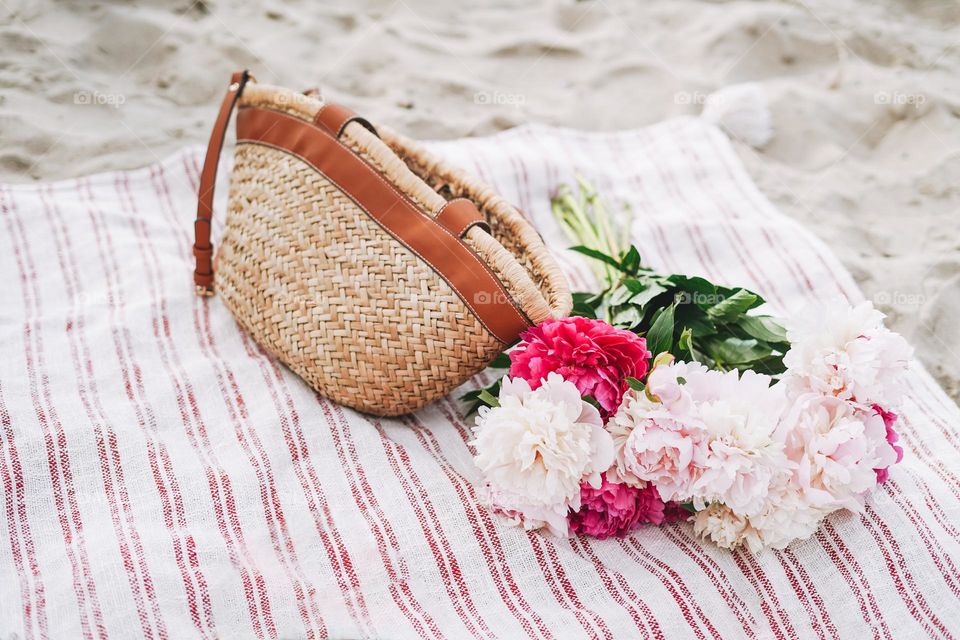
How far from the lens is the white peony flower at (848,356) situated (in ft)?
3.40

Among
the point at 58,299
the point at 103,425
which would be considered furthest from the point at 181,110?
the point at 103,425

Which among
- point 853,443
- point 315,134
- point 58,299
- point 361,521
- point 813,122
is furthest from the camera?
point 813,122

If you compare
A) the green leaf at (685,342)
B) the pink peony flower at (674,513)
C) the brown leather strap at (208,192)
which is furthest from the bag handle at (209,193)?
the pink peony flower at (674,513)

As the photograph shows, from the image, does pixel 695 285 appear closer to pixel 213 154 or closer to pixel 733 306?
pixel 733 306

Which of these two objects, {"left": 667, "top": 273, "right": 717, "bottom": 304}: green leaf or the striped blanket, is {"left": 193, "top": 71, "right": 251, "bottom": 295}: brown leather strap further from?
{"left": 667, "top": 273, "right": 717, "bottom": 304}: green leaf

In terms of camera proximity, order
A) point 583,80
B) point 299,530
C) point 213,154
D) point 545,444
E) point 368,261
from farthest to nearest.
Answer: point 583,80
point 213,154
point 368,261
point 299,530
point 545,444

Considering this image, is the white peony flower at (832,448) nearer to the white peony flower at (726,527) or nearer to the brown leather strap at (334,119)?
the white peony flower at (726,527)

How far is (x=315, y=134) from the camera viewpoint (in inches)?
52.1

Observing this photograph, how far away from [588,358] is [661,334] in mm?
163

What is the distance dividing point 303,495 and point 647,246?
0.92 metres

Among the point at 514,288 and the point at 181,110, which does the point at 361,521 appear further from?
the point at 181,110

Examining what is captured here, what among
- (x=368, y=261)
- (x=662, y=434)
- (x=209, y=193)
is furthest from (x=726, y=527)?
(x=209, y=193)

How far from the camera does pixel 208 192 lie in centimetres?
146

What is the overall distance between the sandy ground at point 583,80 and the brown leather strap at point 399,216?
642mm
